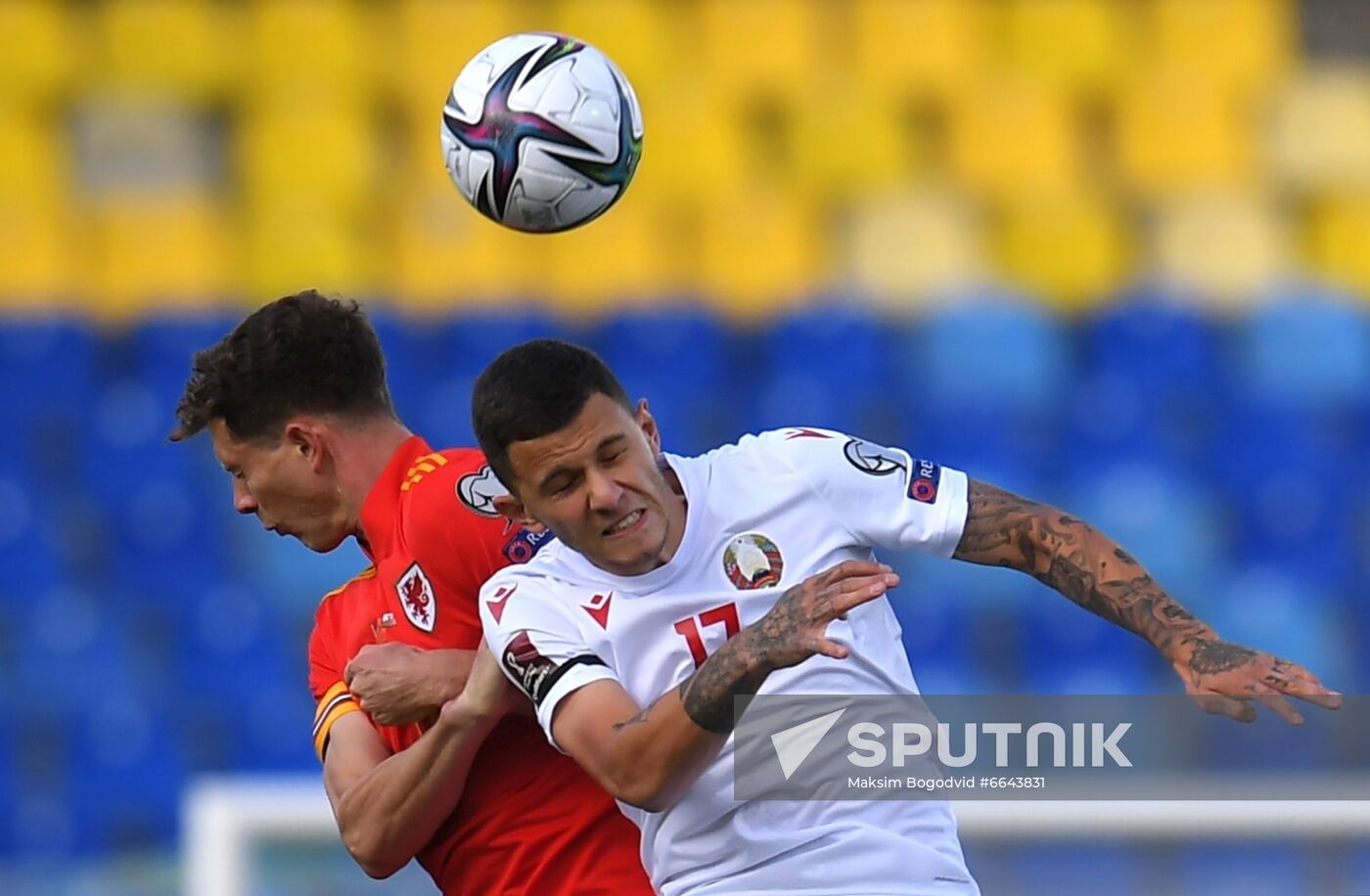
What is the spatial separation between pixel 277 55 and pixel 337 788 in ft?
23.6

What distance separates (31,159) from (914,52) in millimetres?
4121

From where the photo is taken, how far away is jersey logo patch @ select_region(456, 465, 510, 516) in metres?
3.27

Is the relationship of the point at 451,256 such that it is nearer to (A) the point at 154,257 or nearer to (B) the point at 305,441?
(A) the point at 154,257

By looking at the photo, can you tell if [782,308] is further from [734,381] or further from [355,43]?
[355,43]

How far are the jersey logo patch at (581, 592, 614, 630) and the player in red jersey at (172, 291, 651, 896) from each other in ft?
0.61

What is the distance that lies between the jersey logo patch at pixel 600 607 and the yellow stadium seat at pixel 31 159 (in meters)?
6.87

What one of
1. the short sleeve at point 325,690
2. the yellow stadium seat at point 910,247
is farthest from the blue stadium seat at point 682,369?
the short sleeve at point 325,690

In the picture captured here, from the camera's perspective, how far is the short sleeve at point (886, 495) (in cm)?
306

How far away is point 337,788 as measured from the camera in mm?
3275

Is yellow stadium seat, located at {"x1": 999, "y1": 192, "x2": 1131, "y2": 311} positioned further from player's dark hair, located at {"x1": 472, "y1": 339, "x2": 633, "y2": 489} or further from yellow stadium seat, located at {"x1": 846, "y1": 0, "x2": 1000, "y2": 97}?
player's dark hair, located at {"x1": 472, "y1": 339, "x2": 633, "y2": 489}

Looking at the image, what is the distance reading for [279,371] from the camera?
11.1ft

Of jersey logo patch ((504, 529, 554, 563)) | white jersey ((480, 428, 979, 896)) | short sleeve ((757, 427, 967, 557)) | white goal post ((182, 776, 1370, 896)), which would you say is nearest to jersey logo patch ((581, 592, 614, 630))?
white jersey ((480, 428, 979, 896))

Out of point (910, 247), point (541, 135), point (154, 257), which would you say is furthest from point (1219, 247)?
point (541, 135)

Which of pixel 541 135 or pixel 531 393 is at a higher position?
pixel 541 135
